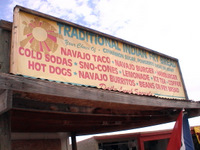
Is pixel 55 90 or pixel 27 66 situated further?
pixel 27 66

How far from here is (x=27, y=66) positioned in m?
3.44

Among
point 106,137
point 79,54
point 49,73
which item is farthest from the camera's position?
point 106,137

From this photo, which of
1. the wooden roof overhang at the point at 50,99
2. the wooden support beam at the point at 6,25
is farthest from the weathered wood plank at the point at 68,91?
the wooden support beam at the point at 6,25

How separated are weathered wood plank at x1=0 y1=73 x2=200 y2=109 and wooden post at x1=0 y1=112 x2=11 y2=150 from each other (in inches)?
19.7

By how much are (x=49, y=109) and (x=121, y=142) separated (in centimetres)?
964

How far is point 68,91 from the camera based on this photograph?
3.30 meters

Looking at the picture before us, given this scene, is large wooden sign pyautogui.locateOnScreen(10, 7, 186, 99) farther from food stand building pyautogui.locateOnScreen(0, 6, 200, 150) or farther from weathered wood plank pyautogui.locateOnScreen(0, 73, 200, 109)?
weathered wood plank pyautogui.locateOnScreen(0, 73, 200, 109)

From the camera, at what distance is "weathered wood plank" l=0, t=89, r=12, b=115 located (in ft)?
8.59

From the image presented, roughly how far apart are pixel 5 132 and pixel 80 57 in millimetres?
2004

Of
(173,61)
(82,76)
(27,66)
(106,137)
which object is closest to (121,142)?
(106,137)

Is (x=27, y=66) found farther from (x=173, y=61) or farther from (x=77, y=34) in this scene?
(x=173, y=61)

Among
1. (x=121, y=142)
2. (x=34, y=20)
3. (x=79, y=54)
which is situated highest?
(x=34, y=20)

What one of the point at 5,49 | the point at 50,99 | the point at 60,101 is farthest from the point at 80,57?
the point at 5,49

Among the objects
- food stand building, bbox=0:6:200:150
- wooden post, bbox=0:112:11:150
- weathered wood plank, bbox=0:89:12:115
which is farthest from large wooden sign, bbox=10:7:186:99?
wooden post, bbox=0:112:11:150
